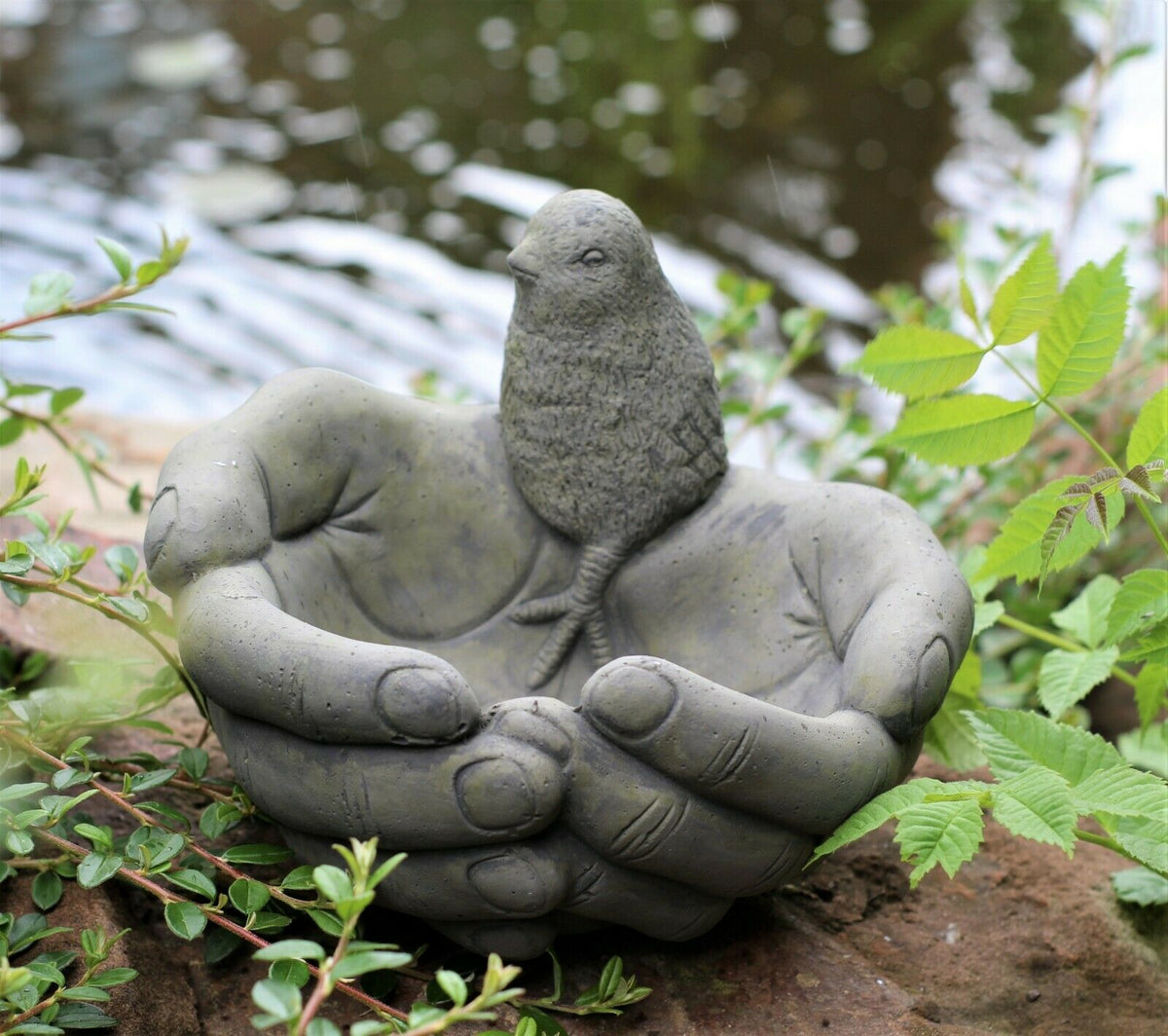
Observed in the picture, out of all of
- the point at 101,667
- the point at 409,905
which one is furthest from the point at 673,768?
the point at 101,667

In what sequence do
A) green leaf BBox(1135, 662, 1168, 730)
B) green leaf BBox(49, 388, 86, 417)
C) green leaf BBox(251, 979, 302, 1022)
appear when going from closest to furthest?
green leaf BBox(251, 979, 302, 1022), green leaf BBox(1135, 662, 1168, 730), green leaf BBox(49, 388, 86, 417)

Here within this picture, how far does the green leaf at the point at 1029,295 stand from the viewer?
1531 mm

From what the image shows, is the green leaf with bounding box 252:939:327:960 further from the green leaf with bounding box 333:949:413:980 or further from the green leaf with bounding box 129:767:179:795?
the green leaf with bounding box 129:767:179:795

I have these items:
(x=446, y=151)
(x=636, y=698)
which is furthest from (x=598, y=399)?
(x=446, y=151)

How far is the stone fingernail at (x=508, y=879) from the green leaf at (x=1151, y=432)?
72cm

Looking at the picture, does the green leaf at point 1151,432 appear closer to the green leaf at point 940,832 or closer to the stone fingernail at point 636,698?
the green leaf at point 940,832

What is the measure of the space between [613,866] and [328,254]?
2.96 m

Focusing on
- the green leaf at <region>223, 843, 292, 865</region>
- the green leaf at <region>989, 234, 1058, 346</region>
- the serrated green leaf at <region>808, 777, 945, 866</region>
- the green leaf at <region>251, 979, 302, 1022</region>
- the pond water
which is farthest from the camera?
the pond water

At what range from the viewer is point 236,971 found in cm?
167

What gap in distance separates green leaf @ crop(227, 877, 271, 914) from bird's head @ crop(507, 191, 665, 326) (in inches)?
27.3

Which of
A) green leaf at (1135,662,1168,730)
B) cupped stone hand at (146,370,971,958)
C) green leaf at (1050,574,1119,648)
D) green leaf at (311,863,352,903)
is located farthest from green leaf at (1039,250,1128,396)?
green leaf at (311,863,352,903)

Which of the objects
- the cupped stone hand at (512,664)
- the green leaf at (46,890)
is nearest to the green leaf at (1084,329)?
Result: the cupped stone hand at (512,664)

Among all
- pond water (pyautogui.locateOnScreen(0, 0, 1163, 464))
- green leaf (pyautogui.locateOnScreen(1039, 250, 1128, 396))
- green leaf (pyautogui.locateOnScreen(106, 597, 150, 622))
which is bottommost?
pond water (pyautogui.locateOnScreen(0, 0, 1163, 464))

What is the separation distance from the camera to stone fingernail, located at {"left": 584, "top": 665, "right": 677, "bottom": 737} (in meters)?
1.41
